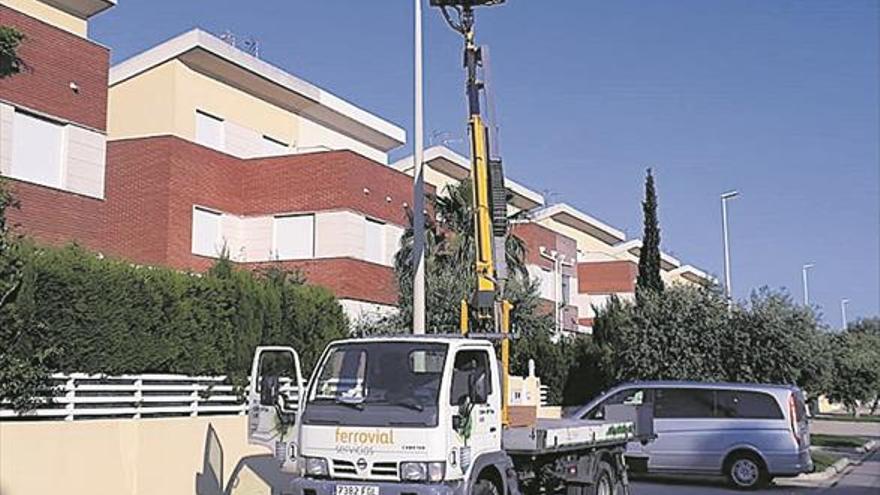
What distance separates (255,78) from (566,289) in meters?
22.4

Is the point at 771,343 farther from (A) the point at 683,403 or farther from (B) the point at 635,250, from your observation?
(B) the point at 635,250

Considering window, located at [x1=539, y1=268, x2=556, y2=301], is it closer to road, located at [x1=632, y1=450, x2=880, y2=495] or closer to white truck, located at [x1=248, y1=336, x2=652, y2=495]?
road, located at [x1=632, y1=450, x2=880, y2=495]

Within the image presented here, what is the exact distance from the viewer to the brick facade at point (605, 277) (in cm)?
6372

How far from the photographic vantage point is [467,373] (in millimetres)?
11359

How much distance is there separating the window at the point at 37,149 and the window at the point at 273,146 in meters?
12.8

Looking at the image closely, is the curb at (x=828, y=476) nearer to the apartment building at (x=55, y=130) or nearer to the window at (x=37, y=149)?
the apartment building at (x=55, y=130)

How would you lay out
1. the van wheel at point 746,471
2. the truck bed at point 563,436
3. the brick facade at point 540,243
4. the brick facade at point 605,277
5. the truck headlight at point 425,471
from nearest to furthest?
the truck headlight at point 425,471 < the truck bed at point 563,436 < the van wheel at point 746,471 < the brick facade at point 540,243 < the brick facade at point 605,277

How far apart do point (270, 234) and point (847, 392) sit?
1794 inches

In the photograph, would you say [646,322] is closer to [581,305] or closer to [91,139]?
[91,139]

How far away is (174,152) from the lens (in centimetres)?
2938

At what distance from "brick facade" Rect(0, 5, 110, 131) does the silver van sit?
11.6 m

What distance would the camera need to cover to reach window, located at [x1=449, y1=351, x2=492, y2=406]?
11125 mm

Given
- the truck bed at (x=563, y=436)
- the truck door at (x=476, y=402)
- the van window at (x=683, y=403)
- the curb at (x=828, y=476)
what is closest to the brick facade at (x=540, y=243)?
the curb at (x=828, y=476)

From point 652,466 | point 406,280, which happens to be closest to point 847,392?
point 406,280
